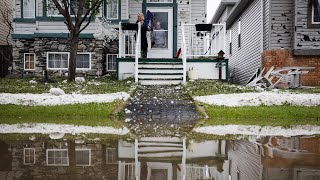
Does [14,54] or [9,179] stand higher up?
[14,54]

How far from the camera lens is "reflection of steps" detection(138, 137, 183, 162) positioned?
4938mm

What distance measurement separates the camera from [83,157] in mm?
4805

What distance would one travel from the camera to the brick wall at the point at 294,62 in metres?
17.6

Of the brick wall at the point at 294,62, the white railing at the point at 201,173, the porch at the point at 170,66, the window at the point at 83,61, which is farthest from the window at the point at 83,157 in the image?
the window at the point at 83,61

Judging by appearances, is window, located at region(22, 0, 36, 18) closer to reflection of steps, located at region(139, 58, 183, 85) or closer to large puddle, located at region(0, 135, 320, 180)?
reflection of steps, located at region(139, 58, 183, 85)

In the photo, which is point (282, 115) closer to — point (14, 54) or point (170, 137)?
point (170, 137)

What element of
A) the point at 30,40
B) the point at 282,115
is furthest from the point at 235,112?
the point at 30,40

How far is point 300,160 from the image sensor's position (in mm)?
4617

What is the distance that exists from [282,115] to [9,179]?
726cm

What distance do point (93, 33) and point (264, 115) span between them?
13971 millimetres

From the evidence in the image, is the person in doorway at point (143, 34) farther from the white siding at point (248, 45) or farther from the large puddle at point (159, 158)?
the large puddle at point (159, 158)

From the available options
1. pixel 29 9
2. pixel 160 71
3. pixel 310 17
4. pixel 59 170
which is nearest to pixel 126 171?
pixel 59 170

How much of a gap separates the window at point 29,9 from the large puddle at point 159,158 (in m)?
18.0

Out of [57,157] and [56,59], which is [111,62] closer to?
[56,59]
